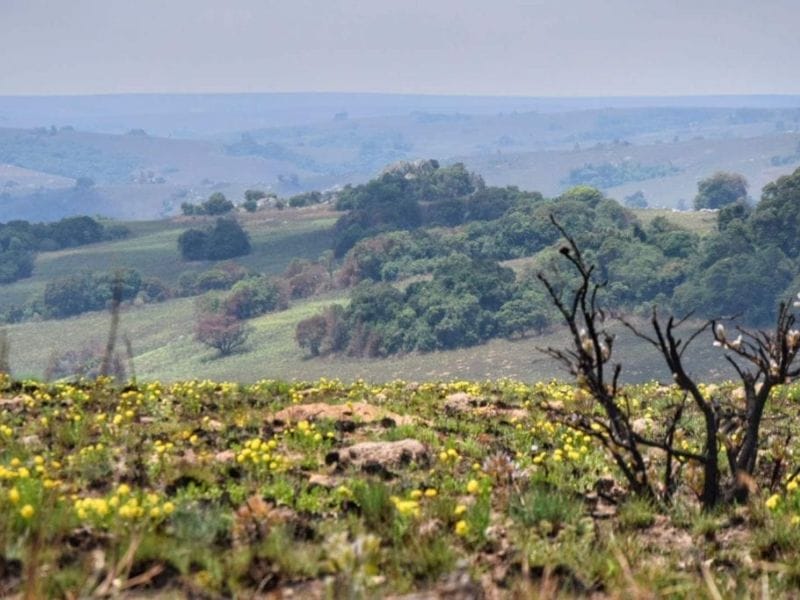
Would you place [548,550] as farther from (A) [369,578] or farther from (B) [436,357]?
(B) [436,357]

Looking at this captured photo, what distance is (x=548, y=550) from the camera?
23.6 feet

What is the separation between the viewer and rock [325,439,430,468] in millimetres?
10188

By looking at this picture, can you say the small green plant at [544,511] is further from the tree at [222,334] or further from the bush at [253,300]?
the bush at [253,300]

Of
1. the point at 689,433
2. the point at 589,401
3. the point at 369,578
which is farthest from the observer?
the point at 589,401

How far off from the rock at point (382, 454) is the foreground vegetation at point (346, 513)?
0.02 meters

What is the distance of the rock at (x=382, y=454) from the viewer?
33.4ft

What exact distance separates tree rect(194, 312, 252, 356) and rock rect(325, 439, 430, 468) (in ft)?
534

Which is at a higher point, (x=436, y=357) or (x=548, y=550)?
(x=548, y=550)

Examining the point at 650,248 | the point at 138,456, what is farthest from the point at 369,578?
the point at 650,248

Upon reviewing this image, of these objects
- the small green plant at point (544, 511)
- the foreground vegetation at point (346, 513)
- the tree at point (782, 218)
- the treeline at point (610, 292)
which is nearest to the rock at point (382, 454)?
the foreground vegetation at point (346, 513)

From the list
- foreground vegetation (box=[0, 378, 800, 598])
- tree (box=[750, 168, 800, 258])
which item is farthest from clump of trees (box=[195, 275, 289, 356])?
foreground vegetation (box=[0, 378, 800, 598])

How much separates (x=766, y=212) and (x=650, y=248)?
2081 centimetres

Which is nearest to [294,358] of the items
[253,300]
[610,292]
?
[253,300]

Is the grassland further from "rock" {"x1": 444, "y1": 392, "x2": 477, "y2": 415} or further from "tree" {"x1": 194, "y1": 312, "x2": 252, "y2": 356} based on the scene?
"rock" {"x1": 444, "y1": 392, "x2": 477, "y2": 415}
